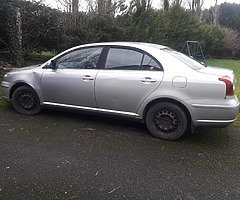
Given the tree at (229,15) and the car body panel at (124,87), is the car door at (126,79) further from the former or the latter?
the tree at (229,15)

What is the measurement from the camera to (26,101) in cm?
568

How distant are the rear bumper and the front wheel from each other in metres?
0.19

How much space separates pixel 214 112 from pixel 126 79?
1.45m

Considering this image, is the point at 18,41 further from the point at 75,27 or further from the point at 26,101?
the point at 26,101

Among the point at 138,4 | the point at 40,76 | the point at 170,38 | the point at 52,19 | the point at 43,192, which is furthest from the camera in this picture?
the point at 170,38

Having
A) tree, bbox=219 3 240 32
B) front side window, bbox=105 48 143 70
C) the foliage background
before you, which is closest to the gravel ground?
front side window, bbox=105 48 143 70

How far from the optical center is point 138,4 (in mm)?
15086

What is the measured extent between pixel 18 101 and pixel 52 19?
7.03m

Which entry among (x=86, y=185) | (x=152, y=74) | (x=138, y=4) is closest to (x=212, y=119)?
(x=152, y=74)

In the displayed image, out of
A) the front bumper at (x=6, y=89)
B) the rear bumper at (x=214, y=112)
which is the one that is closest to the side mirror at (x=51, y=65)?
the front bumper at (x=6, y=89)

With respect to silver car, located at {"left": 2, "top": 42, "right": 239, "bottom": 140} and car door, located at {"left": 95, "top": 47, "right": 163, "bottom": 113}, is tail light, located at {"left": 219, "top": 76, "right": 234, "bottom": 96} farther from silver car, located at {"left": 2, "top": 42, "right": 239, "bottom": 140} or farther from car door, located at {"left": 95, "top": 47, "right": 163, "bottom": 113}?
car door, located at {"left": 95, "top": 47, "right": 163, "bottom": 113}

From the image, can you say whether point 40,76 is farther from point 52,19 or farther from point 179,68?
point 52,19

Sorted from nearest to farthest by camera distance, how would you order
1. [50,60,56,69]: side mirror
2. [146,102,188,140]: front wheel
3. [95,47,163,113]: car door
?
1. [146,102,188,140]: front wheel
2. [95,47,163,113]: car door
3. [50,60,56,69]: side mirror

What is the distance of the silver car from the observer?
14.5 feet
